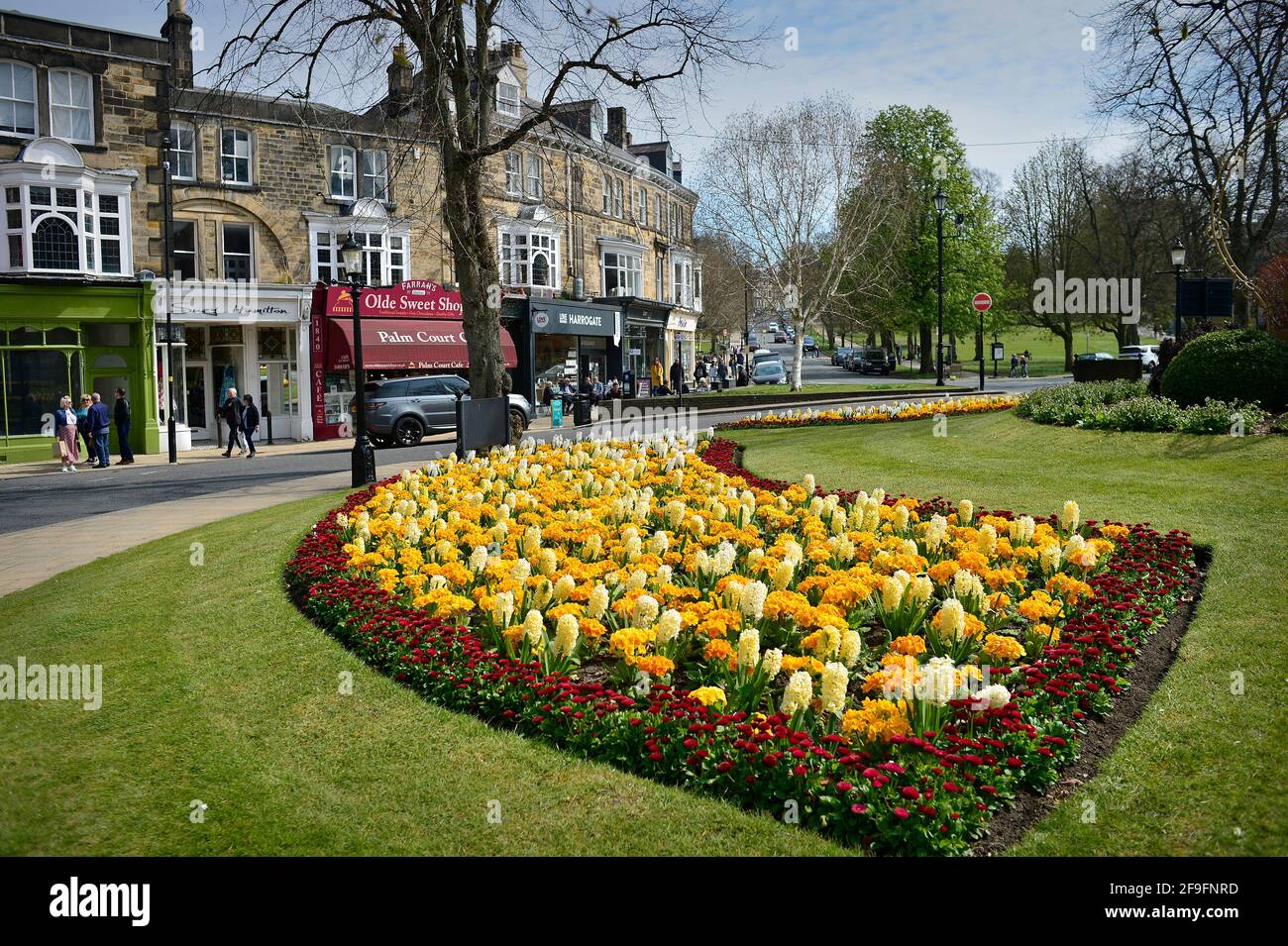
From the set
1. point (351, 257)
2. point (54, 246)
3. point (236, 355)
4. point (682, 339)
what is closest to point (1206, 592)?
point (351, 257)

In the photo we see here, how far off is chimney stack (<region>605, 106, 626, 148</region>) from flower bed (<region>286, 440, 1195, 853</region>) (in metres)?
43.2

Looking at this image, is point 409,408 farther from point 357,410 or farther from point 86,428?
point 357,410

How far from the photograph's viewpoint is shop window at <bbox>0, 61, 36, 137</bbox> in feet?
85.4

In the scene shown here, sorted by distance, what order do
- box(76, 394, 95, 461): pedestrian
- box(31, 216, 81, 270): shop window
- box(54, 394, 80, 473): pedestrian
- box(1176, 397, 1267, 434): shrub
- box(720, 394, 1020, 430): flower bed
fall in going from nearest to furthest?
box(1176, 397, 1267, 434): shrub, box(720, 394, 1020, 430): flower bed, box(54, 394, 80, 473): pedestrian, box(76, 394, 95, 461): pedestrian, box(31, 216, 81, 270): shop window

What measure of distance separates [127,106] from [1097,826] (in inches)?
1217

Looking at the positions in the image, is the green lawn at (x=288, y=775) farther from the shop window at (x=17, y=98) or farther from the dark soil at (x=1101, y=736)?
the shop window at (x=17, y=98)

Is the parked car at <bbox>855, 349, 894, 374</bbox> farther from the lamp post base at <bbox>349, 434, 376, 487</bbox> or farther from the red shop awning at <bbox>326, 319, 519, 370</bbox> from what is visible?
the lamp post base at <bbox>349, 434, 376, 487</bbox>

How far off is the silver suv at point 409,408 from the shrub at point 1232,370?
625 inches

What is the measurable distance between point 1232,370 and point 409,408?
19.3 m

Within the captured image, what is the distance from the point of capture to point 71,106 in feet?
88.7

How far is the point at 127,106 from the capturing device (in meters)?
27.9

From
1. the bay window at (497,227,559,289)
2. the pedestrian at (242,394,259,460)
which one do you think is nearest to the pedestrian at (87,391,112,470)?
the pedestrian at (242,394,259,460)

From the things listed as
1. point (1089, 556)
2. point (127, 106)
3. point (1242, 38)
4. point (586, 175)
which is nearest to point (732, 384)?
point (586, 175)
